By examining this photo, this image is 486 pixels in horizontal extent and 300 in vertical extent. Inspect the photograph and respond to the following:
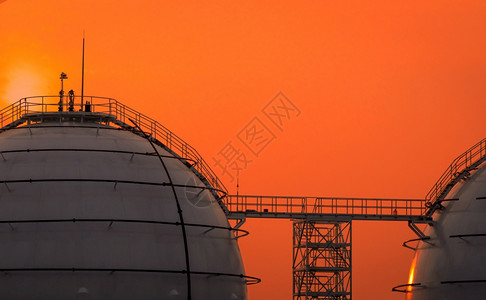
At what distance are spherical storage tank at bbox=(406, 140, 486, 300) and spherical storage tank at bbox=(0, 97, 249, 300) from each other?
9107 mm

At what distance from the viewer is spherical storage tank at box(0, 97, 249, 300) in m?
56.5

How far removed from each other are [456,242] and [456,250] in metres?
0.45

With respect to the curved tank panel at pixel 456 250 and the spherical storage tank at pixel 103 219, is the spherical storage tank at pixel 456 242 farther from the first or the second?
the spherical storage tank at pixel 103 219

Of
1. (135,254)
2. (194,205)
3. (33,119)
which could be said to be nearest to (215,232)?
(194,205)

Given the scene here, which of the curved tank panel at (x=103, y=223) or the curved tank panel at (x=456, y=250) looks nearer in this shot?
the curved tank panel at (x=103, y=223)

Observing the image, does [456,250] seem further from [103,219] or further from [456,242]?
[103,219]

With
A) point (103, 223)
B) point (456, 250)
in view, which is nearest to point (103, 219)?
point (103, 223)

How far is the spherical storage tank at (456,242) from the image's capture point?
6284 centimetres

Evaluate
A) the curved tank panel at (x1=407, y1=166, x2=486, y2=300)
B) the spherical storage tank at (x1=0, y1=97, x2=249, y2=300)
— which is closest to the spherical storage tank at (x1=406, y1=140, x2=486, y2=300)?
the curved tank panel at (x1=407, y1=166, x2=486, y2=300)

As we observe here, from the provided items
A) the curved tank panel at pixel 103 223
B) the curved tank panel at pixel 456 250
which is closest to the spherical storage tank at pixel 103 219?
→ the curved tank panel at pixel 103 223

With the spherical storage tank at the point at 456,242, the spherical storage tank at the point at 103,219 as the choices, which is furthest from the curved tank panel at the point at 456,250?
the spherical storage tank at the point at 103,219

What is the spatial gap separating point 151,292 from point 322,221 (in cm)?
1668

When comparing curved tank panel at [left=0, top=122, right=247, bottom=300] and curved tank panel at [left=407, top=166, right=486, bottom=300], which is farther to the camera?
curved tank panel at [left=407, top=166, right=486, bottom=300]

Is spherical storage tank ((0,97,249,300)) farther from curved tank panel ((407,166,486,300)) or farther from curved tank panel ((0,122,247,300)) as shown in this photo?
curved tank panel ((407,166,486,300))
